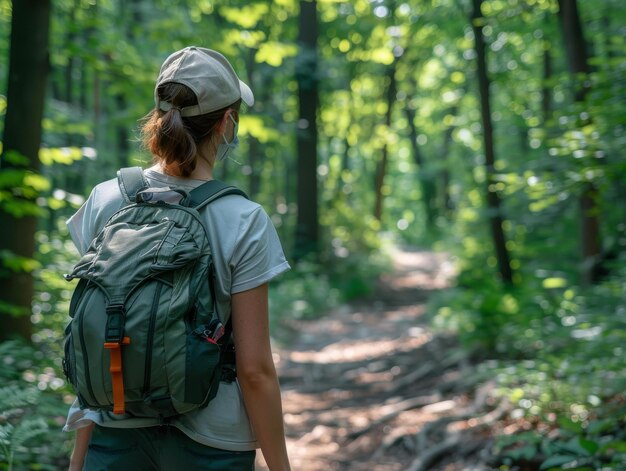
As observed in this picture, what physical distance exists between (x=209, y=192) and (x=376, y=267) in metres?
16.9

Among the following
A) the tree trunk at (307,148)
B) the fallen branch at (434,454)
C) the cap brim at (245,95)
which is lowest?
the fallen branch at (434,454)

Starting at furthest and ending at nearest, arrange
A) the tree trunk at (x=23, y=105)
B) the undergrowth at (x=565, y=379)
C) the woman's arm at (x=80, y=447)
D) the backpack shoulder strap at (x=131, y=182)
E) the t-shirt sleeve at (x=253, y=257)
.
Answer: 1. the tree trunk at (x=23, y=105)
2. the undergrowth at (x=565, y=379)
3. the woman's arm at (x=80, y=447)
4. the backpack shoulder strap at (x=131, y=182)
5. the t-shirt sleeve at (x=253, y=257)

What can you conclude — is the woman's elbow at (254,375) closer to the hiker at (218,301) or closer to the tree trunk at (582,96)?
the hiker at (218,301)

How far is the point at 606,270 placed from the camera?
8102 mm

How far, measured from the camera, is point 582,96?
287 inches

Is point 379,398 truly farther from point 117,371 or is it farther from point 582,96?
point 117,371

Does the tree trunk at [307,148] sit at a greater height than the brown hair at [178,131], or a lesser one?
greater

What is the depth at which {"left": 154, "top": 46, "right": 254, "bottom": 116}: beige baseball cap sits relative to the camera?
1942mm

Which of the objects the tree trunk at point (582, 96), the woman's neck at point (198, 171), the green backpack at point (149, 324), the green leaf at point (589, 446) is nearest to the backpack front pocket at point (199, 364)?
the green backpack at point (149, 324)

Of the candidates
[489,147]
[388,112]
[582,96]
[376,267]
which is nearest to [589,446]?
[582,96]

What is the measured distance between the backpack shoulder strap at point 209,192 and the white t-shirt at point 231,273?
0.05ft

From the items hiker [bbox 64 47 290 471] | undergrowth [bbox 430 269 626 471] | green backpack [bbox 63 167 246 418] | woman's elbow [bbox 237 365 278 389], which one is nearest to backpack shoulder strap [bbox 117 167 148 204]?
hiker [bbox 64 47 290 471]

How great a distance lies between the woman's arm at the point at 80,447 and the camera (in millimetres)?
2123

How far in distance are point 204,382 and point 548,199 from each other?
12.9 feet
